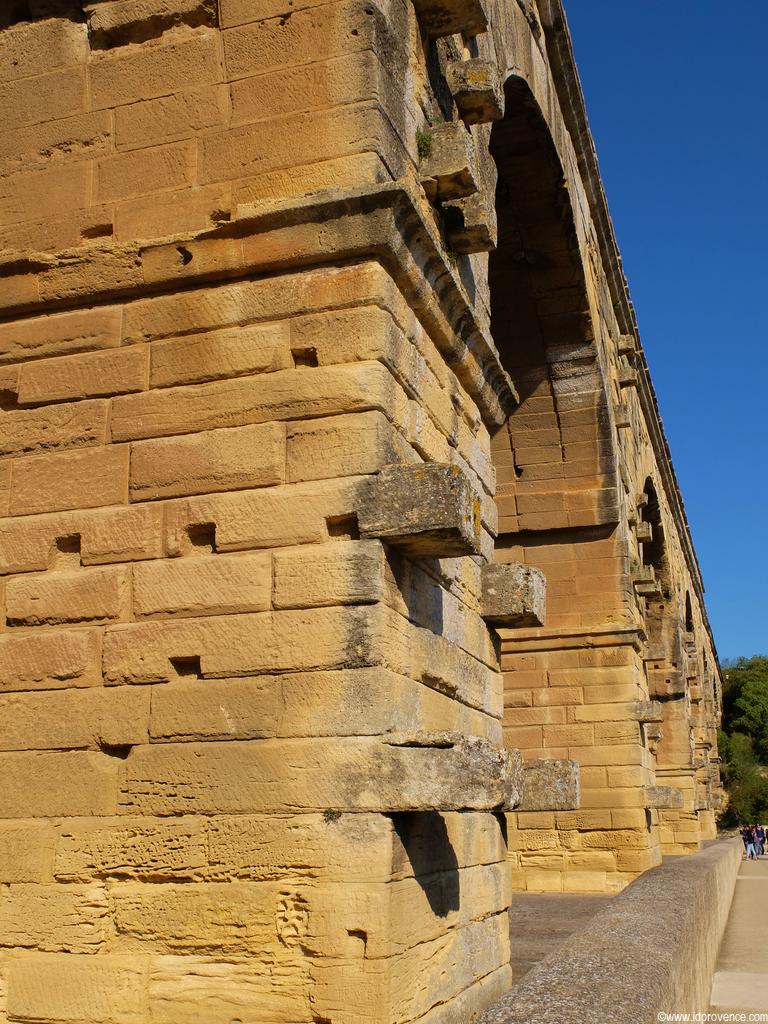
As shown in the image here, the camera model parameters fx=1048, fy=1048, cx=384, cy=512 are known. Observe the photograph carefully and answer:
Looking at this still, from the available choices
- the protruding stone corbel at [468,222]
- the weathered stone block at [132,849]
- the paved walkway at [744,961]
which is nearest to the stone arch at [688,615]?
the paved walkway at [744,961]

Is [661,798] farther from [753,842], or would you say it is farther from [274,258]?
[753,842]

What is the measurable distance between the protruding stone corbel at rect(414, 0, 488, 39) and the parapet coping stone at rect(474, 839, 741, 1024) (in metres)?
4.22

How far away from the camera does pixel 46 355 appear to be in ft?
15.0

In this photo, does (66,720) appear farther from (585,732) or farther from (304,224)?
(585,732)

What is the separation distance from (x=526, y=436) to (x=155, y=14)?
7.42 m

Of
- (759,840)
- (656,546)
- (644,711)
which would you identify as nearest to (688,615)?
(656,546)

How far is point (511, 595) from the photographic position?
521cm

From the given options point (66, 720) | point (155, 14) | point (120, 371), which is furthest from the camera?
point (155, 14)

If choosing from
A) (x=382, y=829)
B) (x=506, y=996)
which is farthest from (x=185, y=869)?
(x=506, y=996)

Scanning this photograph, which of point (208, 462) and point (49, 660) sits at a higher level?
point (208, 462)

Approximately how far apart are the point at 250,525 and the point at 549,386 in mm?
7896

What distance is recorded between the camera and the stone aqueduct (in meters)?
3.65

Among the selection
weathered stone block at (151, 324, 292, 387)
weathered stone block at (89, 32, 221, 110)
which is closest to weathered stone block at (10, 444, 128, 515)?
weathered stone block at (151, 324, 292, 387)

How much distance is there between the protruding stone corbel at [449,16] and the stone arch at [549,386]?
17.6ft
